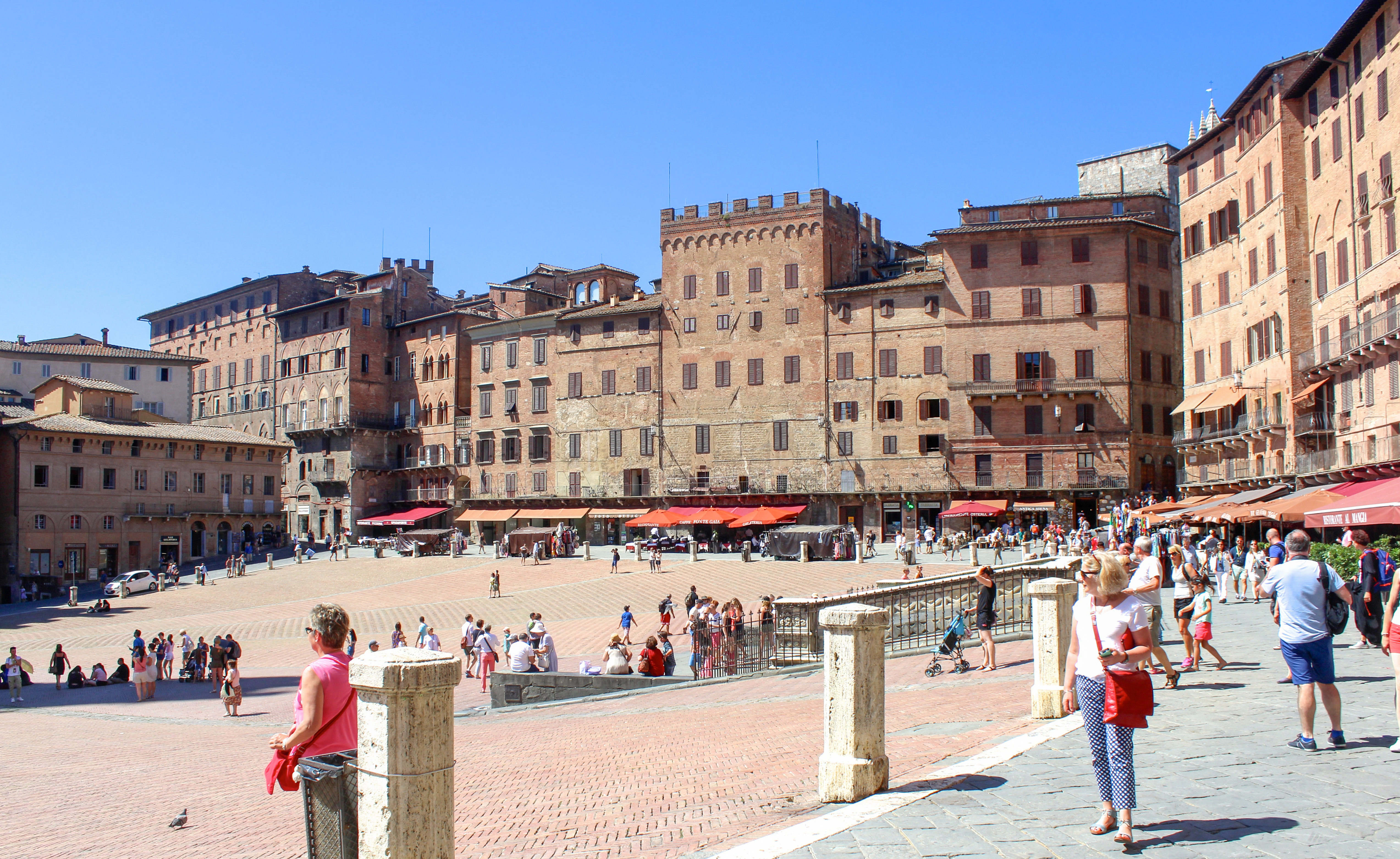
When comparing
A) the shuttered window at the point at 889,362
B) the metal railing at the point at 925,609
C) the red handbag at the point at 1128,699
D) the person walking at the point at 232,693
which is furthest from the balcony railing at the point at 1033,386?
the red handbag at the point at 1128,699

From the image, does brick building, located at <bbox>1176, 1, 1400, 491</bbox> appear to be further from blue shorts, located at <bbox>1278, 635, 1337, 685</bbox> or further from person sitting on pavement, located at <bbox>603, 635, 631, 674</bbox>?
blue shorts, located at <bbox>1278, 635, 1337, 685</bbox>

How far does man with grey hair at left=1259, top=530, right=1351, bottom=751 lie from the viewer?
24.9ft

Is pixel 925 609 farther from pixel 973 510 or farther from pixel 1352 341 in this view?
pixel 973 510

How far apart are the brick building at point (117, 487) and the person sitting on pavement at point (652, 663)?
140ft

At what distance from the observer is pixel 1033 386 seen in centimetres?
4916

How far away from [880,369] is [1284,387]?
20407mm

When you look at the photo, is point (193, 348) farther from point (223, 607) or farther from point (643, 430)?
point (223, 607)

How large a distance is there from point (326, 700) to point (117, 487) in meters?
57.9

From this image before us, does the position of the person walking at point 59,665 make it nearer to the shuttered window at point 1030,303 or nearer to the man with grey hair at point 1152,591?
the man with grey hair at point 1152,591

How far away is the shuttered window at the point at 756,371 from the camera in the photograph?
183ft

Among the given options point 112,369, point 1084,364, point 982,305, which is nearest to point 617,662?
point 982,305

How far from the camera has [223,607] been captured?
133 ft

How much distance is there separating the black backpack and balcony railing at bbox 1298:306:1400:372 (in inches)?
906

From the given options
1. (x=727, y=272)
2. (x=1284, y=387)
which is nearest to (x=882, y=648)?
(x=1284, y=387)
